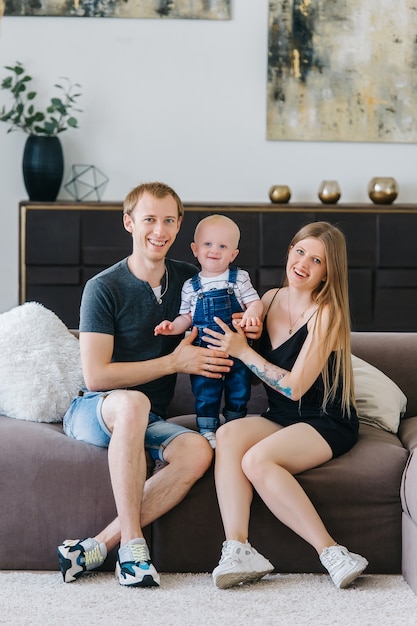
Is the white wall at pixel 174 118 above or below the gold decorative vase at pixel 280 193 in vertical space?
above

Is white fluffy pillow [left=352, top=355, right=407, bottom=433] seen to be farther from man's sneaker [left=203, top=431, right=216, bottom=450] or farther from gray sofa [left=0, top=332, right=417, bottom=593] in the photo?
man's sneaker [left=203, top=431, right=216, bottom=450]

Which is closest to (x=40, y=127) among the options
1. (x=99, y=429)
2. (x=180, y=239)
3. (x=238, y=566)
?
(x=180, y=239)

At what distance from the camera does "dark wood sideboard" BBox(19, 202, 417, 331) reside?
556 centimetres

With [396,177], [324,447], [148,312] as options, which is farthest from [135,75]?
[324,447]

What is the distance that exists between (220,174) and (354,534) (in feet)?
12.4

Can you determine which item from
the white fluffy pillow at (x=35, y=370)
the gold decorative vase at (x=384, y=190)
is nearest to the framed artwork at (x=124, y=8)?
the gold decorative vase at (x=384, y=190)

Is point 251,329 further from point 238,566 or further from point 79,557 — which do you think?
point 79,557

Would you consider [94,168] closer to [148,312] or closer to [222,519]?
[148,312]

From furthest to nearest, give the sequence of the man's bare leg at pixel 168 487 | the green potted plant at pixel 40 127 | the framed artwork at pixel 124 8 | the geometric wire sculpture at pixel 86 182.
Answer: the geometric wire sculpture at pixel 86 182, the framed artwork at pixel 124 8, the green potted plant at pixel 40 127, the man's bare leg at pixel 168 487

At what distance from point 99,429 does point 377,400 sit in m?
0.91

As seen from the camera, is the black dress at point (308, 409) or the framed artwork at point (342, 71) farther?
the framed artwork at point (342, 71)

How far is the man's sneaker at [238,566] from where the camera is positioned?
2.37m

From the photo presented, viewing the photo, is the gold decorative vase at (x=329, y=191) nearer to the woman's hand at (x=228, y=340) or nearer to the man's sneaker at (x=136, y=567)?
the woman's hand at (x=228, y=340)

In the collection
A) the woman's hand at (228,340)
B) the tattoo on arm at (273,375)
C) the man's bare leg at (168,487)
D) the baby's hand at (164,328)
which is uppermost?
the baby's hand at (164,328)
